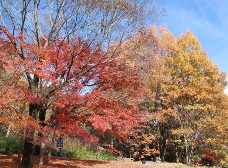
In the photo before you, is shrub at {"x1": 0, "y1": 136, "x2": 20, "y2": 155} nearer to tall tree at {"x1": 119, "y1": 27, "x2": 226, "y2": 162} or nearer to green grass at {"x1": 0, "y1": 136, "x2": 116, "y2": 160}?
green grass at {"x1": 0, "y1": 136, "x2": 116, "y2": 160}

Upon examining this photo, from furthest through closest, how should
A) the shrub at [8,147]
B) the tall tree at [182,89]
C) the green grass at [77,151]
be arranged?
the tall tree at [182,89]
the green grass at [77,151]
the shrub at [8,147]

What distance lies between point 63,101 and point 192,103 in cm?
1270

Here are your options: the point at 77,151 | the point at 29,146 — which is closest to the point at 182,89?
the point at 77,151

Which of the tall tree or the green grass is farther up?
the tall tree

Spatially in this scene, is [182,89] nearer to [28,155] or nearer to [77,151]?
[77,151]

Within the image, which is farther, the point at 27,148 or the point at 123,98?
the point at 123,98

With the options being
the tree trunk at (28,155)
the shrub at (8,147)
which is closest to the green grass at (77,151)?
the shrub at (8,147)

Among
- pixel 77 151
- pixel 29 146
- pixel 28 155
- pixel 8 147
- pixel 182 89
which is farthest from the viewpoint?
pixel 182 89

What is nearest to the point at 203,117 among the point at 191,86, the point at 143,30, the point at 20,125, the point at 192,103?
the point at 192,103

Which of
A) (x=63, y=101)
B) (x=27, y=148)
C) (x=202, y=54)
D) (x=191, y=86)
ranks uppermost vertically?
(x=202, y=54)

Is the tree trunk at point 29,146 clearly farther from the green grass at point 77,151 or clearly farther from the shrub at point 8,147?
the green grass at point 77,151

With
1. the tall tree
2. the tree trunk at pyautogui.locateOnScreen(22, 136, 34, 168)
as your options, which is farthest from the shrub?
the tall tree

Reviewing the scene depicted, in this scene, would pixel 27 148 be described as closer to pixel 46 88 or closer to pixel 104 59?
pixel 46 88

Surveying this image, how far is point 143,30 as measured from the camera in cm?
987
